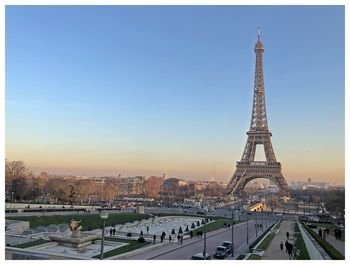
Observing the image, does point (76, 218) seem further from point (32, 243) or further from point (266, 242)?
point (266, 242)

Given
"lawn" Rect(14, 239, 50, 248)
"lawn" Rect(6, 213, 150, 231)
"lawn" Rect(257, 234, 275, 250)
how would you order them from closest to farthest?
"lawn" Rect(14, 239, 50, 248) → "lawn" Rect(257, 234, 275, 250) → "lawn" Rect(6, 213, 150, 231)

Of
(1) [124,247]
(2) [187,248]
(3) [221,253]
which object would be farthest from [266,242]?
(1) [124,247]

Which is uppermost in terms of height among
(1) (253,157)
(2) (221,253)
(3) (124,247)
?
(1) (253,157)

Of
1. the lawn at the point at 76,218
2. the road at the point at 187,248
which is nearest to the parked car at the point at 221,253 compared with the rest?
the road at the point at 187,248

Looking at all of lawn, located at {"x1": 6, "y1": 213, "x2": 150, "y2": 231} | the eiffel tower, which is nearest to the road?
lawn, located at {"x1": 6, "y1": 213, "x2": 150, "y2": 231}

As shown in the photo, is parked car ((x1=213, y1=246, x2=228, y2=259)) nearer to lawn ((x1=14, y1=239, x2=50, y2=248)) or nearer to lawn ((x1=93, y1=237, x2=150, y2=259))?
lawn ((x1=93, y1=237, x2=150, y2=259))

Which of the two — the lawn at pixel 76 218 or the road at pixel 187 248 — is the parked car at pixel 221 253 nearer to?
the road at pixel 187 248

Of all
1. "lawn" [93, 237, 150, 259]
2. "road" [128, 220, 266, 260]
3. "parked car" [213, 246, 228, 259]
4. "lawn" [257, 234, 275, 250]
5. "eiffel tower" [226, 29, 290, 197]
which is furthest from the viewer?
"eiffel tower" [226, 29, 290, 197]
